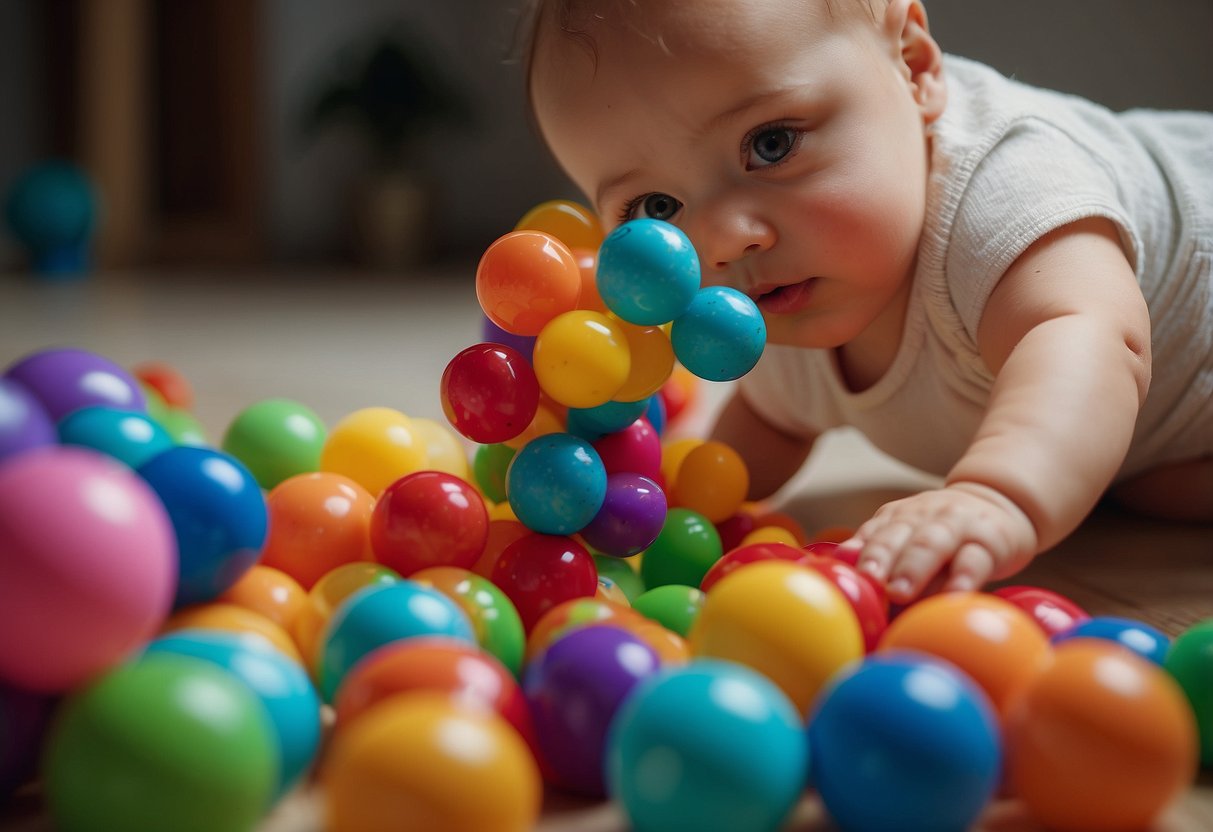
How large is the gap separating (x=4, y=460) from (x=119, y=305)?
98.8 inches

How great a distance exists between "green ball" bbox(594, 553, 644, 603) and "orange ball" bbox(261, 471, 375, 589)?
176 mm

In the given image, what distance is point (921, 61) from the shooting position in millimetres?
1115

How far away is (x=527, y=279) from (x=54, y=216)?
3087mm

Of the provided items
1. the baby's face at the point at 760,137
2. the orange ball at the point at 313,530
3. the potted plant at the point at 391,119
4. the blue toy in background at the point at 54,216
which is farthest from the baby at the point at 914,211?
the potted plant at the point at 391,119

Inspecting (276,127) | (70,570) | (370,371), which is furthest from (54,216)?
(70,570)

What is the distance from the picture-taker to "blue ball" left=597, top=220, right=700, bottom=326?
79 cm

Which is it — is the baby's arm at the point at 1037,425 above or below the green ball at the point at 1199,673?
above

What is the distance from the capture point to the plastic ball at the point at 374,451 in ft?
3.38

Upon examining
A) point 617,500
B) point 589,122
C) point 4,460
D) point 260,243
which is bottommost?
point 260,243

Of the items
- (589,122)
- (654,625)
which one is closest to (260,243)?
(589,122)

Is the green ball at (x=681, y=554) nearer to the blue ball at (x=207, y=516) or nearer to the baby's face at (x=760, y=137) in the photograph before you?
the baby's face at (x=760, y=137)

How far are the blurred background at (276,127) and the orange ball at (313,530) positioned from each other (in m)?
3.10

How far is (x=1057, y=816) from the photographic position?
55cm

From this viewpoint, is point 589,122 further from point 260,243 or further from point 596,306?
point 260,243
